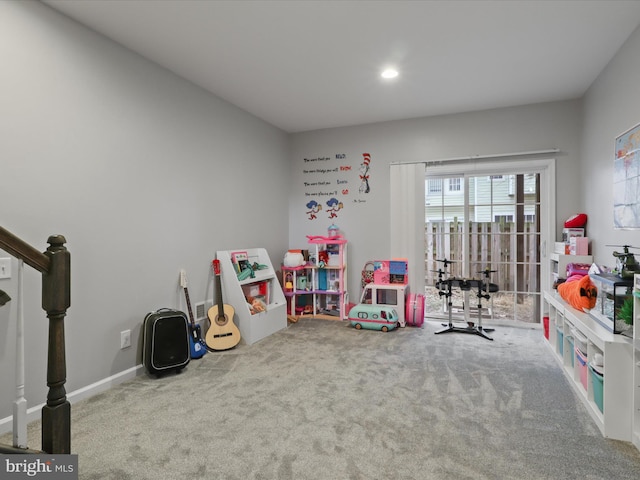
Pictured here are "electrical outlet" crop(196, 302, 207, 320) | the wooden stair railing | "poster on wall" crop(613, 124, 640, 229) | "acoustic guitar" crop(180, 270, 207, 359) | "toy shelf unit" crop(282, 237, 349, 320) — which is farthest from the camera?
"toy shelf unit" crop(282, 237, 349, 320)

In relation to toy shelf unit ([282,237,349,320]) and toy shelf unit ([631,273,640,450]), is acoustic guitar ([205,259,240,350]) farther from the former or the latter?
toy shelf unit ([631,273,640,450])

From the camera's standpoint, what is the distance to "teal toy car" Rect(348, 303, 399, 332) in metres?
4.16

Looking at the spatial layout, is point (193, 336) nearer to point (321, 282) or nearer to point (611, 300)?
point (321, 282)

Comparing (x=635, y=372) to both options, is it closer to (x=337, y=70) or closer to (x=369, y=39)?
(x=369, y=39)

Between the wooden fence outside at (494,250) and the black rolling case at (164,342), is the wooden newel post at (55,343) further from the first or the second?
the wooden fence outside at (494,250)

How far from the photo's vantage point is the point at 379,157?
4.77 metres

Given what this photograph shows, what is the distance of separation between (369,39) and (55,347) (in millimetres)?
2719

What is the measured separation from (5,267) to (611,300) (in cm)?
371

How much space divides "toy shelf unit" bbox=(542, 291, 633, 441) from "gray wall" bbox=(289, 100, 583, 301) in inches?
76.4

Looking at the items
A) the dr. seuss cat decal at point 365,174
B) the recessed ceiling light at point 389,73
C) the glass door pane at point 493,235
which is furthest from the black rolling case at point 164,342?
the glass door pane at point 493,235

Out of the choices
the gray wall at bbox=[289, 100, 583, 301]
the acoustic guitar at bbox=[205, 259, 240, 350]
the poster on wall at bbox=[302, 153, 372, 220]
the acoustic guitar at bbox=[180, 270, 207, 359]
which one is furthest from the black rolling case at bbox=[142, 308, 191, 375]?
the poster on wall at bbox=[302, 153, 372, 220]

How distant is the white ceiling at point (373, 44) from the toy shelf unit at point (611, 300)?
1.77m

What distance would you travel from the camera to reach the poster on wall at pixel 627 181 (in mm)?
2504

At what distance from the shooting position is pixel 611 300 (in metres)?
2.30
